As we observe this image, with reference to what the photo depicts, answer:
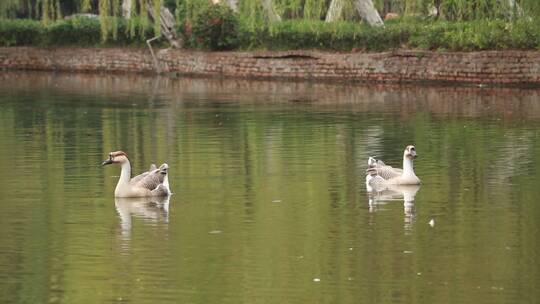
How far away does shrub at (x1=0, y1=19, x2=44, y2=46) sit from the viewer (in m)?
58.4

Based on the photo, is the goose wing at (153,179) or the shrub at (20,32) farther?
the shrub at (20,32)

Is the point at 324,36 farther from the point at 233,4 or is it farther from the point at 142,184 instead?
the point at 142,184

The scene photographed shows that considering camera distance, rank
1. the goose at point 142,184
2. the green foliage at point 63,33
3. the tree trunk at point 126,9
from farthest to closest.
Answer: the green foliage at point 63,33
the tree trunk at point 126,9
the goose at point 142,184

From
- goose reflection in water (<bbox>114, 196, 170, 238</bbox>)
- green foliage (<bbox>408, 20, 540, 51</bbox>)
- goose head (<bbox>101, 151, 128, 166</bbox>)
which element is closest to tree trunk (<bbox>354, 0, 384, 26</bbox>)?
green foliage (<bbox>408, 20, 540, 51</bbox>)

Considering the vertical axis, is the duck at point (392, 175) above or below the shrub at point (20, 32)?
below

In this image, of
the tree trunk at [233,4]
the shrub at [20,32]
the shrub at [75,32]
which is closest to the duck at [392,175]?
the tree trunk at [233,4]

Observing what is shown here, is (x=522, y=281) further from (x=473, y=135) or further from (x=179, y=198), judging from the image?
(x=473, y=135)

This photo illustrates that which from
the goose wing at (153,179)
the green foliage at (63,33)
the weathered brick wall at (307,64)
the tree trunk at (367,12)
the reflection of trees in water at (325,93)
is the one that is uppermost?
the tree trunk at (367,12)

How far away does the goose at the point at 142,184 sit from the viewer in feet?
68.7

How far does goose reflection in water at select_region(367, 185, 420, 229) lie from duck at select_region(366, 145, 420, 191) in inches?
2.4

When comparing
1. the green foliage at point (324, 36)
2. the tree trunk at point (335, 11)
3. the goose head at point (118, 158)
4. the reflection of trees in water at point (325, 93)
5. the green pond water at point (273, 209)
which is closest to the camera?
the green pond water at point (273, 209)

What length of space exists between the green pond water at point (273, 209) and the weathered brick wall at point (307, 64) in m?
7.63

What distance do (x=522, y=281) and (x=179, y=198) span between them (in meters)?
7.17

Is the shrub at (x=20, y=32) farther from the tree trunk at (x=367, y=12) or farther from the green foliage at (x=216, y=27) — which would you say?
the tree trunk at (x=367, y=12)
